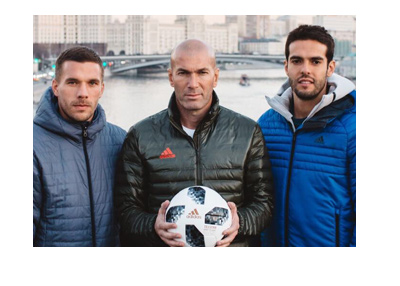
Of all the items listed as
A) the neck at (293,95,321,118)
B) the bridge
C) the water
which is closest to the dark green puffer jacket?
the neck at (293,95,321,118)

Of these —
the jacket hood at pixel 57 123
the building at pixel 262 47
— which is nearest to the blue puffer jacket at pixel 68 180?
the jacket hood at pixel 57 123

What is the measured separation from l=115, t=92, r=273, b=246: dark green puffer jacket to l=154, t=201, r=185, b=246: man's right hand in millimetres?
105

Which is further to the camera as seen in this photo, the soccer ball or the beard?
the beard

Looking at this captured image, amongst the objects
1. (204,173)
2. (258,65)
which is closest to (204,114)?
(204,173)

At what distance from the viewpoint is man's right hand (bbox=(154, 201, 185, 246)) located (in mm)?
2666

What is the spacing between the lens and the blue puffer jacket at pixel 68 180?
2.80 meters

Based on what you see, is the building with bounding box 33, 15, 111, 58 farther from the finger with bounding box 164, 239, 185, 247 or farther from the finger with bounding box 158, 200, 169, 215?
the finger with bounding box 164, 239, 185, 247

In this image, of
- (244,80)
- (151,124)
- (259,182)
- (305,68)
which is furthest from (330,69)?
(244,80)

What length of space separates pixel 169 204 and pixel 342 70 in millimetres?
3163

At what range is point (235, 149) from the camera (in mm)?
2840

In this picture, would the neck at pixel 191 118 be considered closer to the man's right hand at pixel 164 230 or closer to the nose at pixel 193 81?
the nose at pixel 193 81

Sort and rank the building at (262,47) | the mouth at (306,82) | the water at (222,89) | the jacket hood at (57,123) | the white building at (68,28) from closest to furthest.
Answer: the jacket hood at (57,123) → the mouth at (306,82) → the white building at (68,28) → the building at (262,47) → the water at (222,89)

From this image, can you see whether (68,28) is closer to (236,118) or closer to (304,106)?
(236,118)

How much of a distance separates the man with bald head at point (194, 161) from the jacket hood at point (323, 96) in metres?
0.27
